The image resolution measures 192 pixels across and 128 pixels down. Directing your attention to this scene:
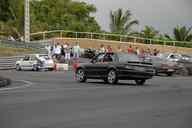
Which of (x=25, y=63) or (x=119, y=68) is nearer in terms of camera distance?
(x=119, y=68)

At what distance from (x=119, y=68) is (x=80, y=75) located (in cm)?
283

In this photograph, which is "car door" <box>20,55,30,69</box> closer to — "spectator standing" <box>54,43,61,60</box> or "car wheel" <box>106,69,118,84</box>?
"spectator standing" <box>54,43,61,60</box>

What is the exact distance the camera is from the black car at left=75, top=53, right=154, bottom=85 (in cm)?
2623

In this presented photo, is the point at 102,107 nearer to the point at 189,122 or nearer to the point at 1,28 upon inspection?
the point at 189,122

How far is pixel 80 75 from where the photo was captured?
93.7 feet

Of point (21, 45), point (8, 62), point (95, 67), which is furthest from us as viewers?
point (21, 45)

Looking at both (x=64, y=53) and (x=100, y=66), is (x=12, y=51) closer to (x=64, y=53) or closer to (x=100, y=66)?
(x=64, y=53)

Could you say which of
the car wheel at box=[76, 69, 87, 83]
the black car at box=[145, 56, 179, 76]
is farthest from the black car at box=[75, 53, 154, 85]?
the black car at box=[145, 56, 179, 76]

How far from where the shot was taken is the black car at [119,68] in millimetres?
26234

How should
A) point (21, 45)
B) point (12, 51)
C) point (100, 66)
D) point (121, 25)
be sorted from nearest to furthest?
point (100, 66) < point (12, 51) < point (21, 45) < point (121, 25)

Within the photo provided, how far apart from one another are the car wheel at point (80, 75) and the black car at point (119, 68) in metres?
0.40

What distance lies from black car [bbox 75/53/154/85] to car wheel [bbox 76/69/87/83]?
40 centimetres

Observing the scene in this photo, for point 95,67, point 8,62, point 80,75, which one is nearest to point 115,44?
point 8,62

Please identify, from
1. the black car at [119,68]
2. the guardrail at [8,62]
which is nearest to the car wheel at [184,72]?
the guardrail at [8,62]
